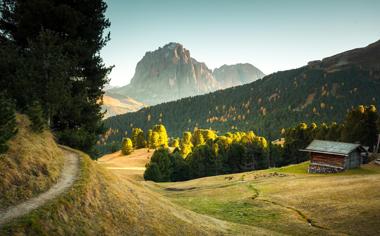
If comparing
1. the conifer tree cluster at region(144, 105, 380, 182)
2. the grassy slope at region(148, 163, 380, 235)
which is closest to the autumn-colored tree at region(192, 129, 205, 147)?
the conifer tree cluster at region(144, 105, 380, 182)

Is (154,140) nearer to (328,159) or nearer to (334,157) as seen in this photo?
(328,159)

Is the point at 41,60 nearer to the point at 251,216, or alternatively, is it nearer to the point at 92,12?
the point at 92,12

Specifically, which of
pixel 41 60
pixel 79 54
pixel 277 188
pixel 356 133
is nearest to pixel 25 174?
pixel 41 60

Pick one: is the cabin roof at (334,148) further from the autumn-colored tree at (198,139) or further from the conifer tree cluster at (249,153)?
the autumn-colored tree at (198,139)

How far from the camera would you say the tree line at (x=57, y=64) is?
2083 centimetres

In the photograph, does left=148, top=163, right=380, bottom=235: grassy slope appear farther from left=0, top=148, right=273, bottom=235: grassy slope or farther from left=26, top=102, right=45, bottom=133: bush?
left=26, top=102, right=45, bottom=133: bush

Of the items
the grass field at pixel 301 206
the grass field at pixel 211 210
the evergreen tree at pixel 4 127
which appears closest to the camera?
the grass field at pixel 211 210

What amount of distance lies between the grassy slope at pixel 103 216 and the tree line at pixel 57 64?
5313 millimetres

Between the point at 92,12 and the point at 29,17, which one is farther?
the point at 92,12

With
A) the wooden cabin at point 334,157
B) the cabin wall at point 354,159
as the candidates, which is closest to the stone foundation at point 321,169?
the wooden cabin at point 334,157

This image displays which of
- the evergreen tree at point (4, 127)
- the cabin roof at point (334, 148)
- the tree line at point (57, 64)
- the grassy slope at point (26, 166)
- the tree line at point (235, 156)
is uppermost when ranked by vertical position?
the tree line at point (57, 64)

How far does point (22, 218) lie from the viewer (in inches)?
445

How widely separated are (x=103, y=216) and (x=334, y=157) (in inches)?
2197

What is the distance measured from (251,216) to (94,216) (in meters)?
20.0
